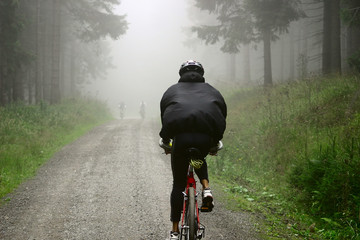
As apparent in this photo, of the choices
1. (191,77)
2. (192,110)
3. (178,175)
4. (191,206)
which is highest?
(191,77)

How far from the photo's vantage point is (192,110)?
3.36 metres

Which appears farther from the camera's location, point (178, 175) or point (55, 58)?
point (55, 58)

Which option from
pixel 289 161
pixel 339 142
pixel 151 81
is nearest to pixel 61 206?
pixel 289 161

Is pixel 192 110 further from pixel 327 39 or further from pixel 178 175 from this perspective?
pixel 327 39

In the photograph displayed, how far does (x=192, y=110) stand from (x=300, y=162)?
4199 mm

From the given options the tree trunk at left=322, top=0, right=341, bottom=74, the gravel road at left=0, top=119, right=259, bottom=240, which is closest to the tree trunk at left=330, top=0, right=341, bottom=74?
the tree trunk at left=322, top=0, right=341, bottom=74

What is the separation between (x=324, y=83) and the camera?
36.9 ft

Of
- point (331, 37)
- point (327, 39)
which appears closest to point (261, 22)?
point (327, 39)

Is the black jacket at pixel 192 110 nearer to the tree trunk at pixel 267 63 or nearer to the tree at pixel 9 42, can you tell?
the tree trunk at pixel 267 63

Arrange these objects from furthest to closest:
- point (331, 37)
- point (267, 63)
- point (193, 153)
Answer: point (267, 63)
point (331, 37)
point (193, 153)

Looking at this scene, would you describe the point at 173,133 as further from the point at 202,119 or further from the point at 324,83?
the point at 324,83

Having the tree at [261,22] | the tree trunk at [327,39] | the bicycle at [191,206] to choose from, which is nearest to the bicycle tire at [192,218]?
the bicycle at [191,206]

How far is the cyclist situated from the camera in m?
3.34

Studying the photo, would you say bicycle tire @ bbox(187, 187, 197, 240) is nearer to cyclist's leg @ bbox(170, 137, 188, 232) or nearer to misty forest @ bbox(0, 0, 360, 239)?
cyclist's leg @ bbox(170, 137, 188, 232)
